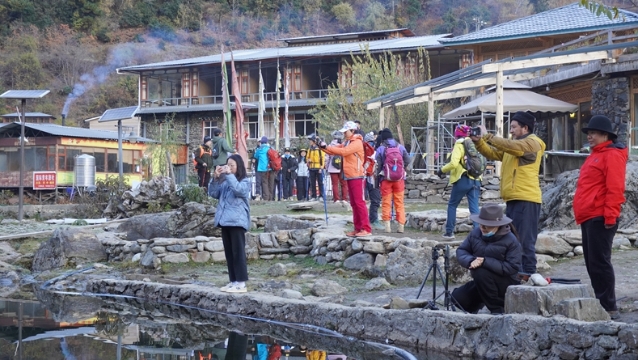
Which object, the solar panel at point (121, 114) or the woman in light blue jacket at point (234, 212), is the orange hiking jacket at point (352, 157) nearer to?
the woman in light blue jacket at point (234, 212)

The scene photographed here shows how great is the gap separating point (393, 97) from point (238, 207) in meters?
14.0

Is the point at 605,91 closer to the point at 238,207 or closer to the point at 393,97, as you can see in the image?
the point at 393,97

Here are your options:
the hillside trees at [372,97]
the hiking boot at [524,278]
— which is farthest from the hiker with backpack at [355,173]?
the hillside trees at [372,97]

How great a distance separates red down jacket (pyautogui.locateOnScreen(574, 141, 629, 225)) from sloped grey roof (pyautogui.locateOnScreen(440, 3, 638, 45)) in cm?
2059

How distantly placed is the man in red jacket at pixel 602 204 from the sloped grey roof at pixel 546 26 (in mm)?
20578

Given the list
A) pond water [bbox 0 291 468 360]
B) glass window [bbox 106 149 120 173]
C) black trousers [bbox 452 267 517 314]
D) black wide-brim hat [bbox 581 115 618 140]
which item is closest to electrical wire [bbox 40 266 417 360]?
pond water [bbox 0 291 468 360]

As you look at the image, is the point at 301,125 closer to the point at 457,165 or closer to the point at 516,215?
the point at 457,165

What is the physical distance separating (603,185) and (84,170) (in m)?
30.9

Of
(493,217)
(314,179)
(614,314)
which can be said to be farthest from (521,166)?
(314,179)

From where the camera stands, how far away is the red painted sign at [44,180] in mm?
36562

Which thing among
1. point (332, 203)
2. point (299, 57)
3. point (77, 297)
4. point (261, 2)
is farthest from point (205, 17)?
point (77, 297)

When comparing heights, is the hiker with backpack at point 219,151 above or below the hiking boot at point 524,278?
above

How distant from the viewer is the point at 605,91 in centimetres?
2223

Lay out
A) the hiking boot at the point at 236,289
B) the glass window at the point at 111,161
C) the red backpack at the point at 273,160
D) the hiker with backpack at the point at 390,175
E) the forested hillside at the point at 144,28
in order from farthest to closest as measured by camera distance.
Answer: the forested hillside at the point at 144,28, the glass window at the point at 111,161, the red backpack at the point at 273,160, the hiker with backpack at the point at 390,175, the hiking boot at the point at 236,289
